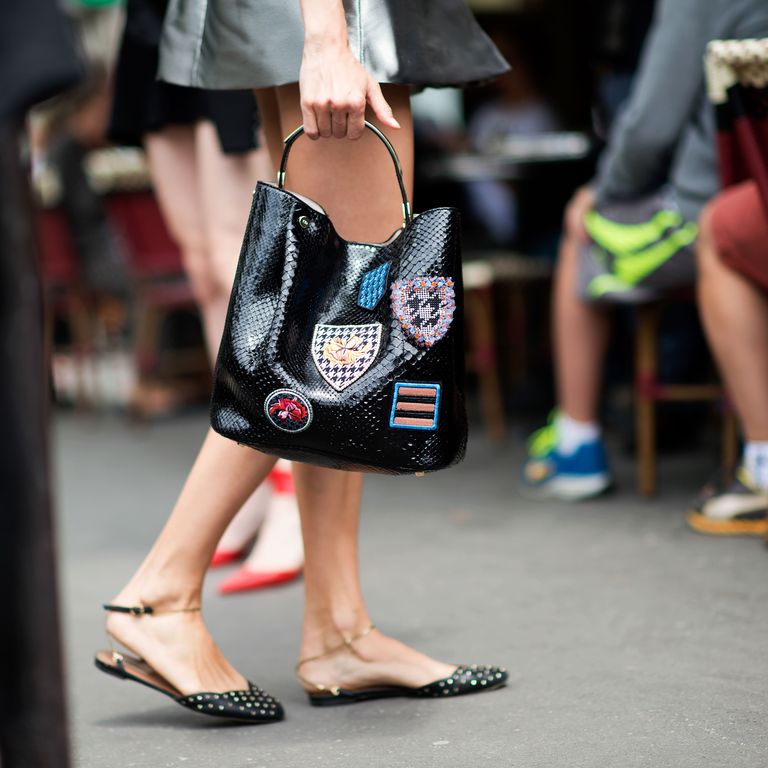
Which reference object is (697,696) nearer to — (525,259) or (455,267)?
(455,267)

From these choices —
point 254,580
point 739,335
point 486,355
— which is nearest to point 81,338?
point 486,355

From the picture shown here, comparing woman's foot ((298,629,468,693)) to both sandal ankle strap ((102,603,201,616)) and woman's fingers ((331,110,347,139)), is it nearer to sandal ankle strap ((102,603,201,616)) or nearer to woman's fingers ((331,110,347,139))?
sandal ankle strap ((102,603,201,616))

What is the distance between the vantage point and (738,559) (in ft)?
8.46

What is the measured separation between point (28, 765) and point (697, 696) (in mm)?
1068

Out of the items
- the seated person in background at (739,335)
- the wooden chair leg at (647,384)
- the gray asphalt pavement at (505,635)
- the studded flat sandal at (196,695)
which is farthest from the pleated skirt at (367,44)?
the wooden chair leg at (647,384)

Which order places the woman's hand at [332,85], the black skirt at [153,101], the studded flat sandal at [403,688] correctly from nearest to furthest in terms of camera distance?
1. the woman's hand at [332,85]
2. the studded flat sandal at [403,688]
3. the black skirt at [153,101]

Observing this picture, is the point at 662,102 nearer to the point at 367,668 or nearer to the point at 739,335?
the point at 739,335

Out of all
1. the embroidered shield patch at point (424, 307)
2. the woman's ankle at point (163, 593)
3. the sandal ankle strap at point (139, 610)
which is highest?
the embroidered shield patch at point (424, 307)

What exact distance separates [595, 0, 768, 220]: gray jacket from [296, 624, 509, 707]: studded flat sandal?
4.98ft

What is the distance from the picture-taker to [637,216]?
309 cm

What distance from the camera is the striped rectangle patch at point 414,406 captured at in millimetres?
1559

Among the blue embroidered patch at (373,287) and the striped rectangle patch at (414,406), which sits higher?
the blue embroidered patch at (373,287)

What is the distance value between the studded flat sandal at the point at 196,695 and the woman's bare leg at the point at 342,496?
0.32 ft

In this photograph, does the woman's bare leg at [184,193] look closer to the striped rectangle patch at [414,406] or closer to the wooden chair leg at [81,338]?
the striped rectangle patch at [414,406]
